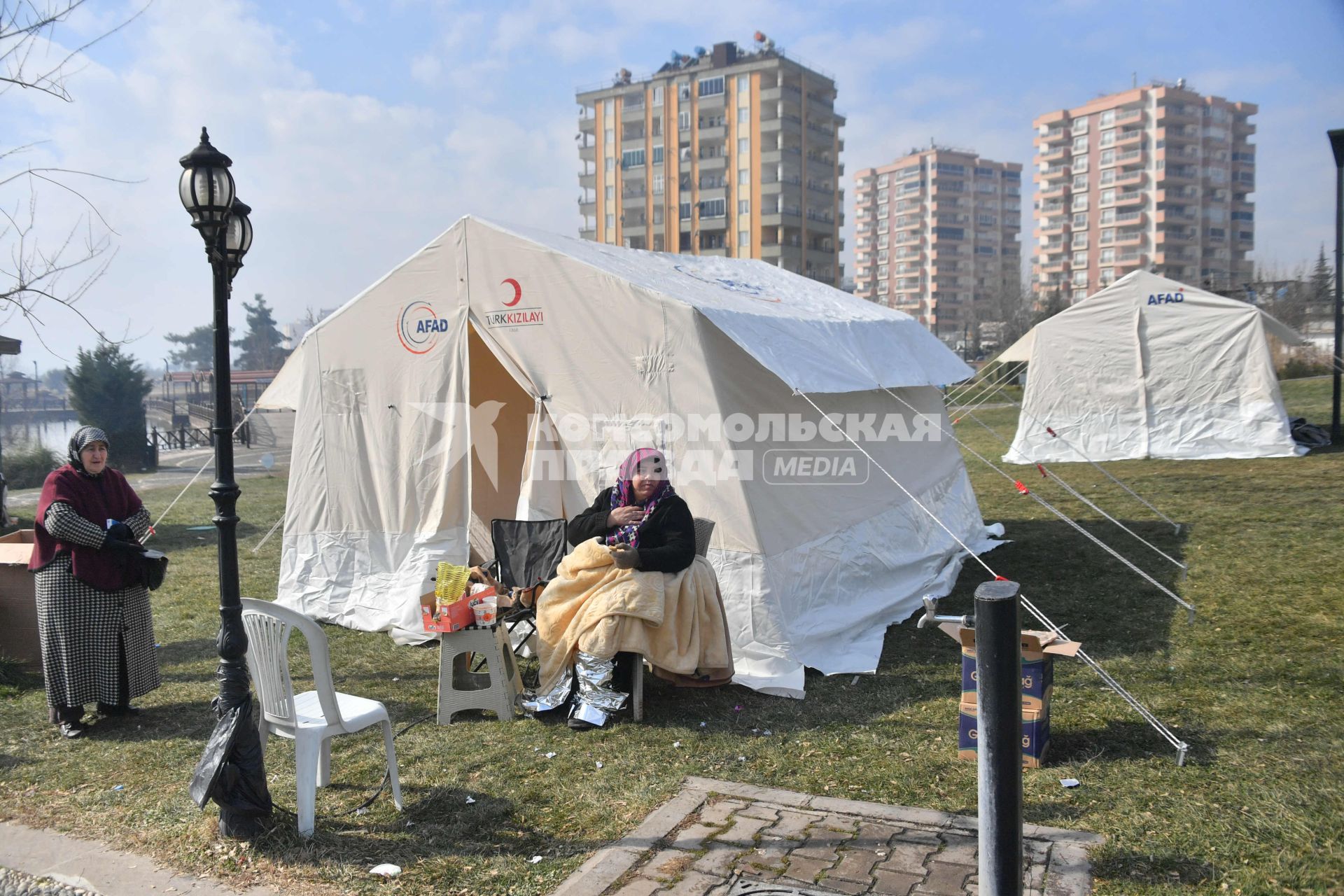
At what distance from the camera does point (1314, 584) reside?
6789mm

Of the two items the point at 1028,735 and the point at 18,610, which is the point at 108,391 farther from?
the point at 1028,735

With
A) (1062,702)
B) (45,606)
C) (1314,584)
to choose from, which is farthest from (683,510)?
(1314,584)

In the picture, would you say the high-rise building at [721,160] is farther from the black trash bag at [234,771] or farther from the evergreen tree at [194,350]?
the black trash bag at [234,771]

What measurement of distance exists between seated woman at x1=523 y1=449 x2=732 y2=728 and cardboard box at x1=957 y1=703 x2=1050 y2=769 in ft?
4.34

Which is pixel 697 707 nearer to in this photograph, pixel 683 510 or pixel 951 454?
pixel 683 510

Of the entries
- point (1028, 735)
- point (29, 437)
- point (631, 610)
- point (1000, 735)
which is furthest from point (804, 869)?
point (29, 437)

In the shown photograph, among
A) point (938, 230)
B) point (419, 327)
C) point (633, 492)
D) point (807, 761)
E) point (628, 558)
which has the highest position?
point (938, 230)

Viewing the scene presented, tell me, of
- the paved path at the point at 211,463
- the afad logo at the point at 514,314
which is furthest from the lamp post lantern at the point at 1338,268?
the paved path at the point at 211,463

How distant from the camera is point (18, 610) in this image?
5.64m

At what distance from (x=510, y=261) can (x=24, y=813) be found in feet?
12.9

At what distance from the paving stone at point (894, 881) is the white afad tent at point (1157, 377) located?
11698mm

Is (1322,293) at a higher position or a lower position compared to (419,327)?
higher

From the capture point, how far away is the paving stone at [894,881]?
2.93 metres

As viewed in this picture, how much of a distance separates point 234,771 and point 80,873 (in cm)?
60
